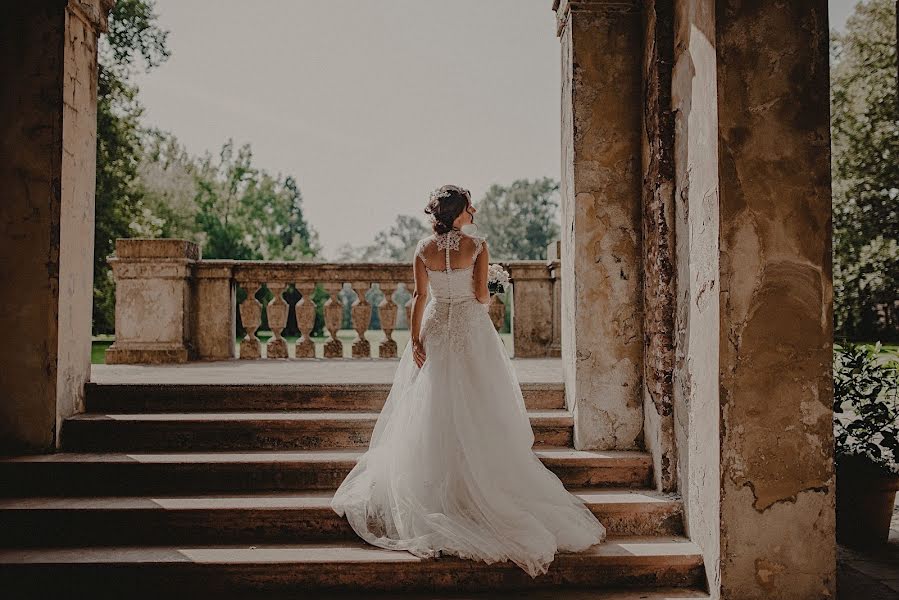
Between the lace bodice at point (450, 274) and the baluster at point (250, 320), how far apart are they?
13.2 ft

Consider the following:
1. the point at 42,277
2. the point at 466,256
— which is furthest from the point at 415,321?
the point at 42,277

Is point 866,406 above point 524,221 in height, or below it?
below

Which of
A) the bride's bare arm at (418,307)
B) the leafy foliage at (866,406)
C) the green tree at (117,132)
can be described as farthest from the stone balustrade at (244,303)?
the green tree at (117,132)

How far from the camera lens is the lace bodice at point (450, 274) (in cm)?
430

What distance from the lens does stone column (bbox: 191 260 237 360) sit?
25.3 ft

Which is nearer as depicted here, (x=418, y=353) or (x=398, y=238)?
(x=418, y=353)

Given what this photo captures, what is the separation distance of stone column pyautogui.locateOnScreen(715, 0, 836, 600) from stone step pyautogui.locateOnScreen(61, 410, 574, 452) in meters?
2.58

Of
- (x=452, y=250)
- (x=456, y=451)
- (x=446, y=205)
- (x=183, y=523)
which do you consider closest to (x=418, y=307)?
(x=452, y=250)

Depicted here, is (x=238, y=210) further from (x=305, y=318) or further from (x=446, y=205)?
(x=446, y=205)

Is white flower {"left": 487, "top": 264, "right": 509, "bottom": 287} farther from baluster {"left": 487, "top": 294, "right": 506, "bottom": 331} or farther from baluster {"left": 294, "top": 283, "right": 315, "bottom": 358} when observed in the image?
baluster {"left": 294, "top": 283, "right": 315, "bottom": 358}

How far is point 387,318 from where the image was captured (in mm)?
8008

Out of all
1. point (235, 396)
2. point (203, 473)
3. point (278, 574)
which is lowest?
point (278, 574)

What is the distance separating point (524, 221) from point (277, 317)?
63309mm

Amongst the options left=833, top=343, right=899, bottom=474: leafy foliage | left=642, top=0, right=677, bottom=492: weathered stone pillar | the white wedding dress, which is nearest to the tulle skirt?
the white wedding dress
